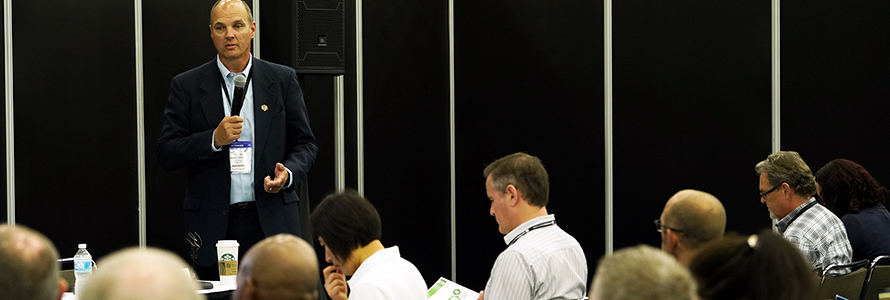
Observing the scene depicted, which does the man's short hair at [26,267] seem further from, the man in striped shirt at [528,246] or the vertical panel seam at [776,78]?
the vertical panel seam at [776,78]

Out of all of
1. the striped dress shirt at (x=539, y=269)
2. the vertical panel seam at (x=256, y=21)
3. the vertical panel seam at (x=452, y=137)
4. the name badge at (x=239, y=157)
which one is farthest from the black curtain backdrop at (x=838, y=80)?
the name badge at (x=239, y=157)

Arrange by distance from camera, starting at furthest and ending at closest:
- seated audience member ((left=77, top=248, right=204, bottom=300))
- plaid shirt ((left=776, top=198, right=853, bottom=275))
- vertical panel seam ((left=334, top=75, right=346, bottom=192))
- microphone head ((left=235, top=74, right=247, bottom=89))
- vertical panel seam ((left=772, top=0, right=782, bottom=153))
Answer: vertical panel seam ((left=334, top=75, right=346, bottom=192)) → vertical panel seam ((left=772, top=0, right=782, bottom=153)) → plaid shirt ((left=776, top=198, right=853, bottom=275)) → microphone head ((left=235, top=74, right=247, bottom=89)) → seated audience member ((left=77, top=248, right=204, bottom=300))

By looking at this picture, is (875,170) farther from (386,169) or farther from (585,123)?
(386,169)

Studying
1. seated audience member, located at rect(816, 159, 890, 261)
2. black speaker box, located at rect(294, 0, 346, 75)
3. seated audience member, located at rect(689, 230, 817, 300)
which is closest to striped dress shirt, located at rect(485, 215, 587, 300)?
seated audience member, located at rect(689, 230, 817, 300)

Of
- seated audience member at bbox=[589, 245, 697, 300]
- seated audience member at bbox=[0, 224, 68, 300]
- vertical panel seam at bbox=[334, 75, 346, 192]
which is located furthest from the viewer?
vertical panel seam at bbox=[334, 75, 346, 192]

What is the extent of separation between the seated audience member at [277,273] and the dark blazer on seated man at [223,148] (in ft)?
7.35

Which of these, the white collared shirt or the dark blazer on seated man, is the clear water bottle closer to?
the dark blazer on seated man

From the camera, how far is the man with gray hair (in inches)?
148

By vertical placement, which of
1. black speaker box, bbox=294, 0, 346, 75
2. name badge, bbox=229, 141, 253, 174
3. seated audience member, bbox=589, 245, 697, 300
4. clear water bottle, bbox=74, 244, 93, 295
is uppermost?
black speaker box, bbox=294, 0, 346, 75

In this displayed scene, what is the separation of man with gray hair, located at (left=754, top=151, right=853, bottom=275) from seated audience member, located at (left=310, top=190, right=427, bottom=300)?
195cm

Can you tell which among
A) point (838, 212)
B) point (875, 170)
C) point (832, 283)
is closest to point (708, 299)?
point (832, 283)

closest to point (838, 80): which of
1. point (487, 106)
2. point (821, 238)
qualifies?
point (821, 238)

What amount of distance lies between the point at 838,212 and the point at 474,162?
8.24ft

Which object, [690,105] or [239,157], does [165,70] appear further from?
[690,105]
